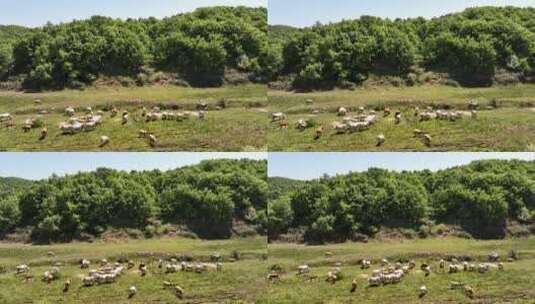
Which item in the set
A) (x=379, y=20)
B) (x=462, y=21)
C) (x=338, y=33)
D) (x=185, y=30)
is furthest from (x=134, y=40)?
(x=462, y=21)

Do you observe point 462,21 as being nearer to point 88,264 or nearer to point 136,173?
point 136,173

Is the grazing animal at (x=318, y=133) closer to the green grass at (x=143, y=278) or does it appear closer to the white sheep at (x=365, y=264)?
the green grass at (x=143, y=278)

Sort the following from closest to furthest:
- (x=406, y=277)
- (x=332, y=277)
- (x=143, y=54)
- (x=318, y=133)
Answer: (x=332, y=277), (x=406, y=277), (x=318, y=133), (x=143, y=54)

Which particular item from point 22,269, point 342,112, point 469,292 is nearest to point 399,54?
point 342,112

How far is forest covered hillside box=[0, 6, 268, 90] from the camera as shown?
760 inches

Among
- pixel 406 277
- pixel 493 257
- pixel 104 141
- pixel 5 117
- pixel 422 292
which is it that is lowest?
pixel 422 292

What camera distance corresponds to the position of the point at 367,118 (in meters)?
17.5

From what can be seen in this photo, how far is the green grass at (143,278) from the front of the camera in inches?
638

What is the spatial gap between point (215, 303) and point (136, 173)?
13.4 ft

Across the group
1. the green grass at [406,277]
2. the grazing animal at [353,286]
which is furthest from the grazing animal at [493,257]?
the grazing animal at [353,286]

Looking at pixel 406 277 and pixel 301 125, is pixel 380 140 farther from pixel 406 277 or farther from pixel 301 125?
Answer: pixel 406 277

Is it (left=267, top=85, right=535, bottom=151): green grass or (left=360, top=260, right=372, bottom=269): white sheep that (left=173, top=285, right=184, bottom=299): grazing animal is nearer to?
(left=267, top=85, right=535, bottom=151): green grass

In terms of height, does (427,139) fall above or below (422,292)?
above

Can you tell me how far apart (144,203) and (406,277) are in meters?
7.08
